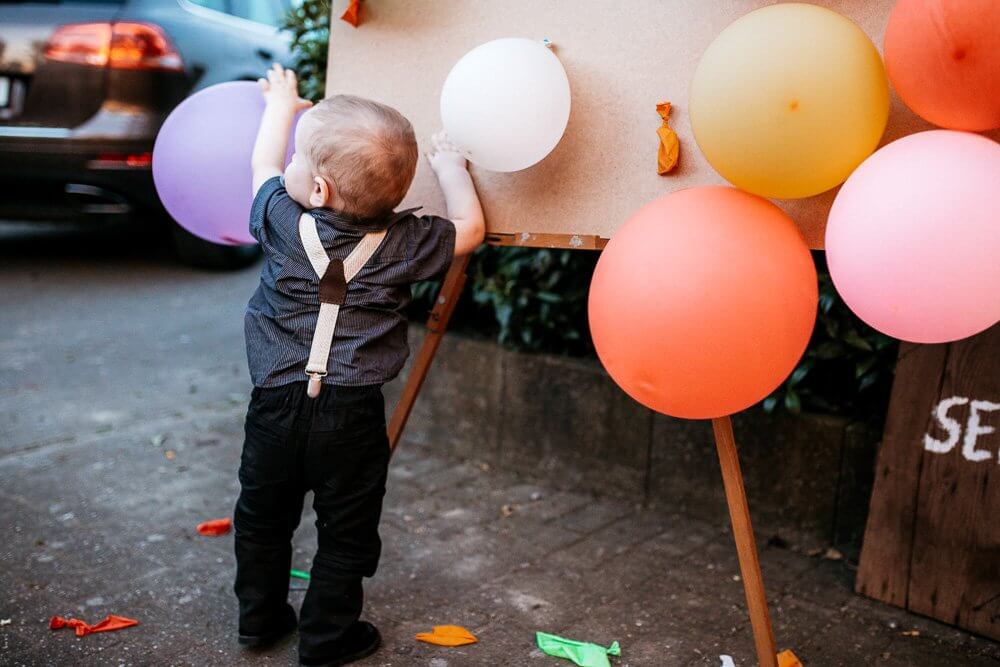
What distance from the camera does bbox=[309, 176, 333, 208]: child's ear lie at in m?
2.08

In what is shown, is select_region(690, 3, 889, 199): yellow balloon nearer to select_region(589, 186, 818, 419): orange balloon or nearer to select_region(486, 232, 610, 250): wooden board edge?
select_region(589, 186, 818, 419): orange balloon

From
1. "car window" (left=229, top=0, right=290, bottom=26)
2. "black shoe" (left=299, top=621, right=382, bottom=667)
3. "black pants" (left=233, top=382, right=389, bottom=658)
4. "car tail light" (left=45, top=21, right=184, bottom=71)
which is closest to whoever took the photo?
"black pants" (left=233, top=382, right=389, bottom=658)

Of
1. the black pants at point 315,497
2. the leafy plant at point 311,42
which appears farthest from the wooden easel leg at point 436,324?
the leafy plant at point 311,42

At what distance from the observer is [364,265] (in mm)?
2143

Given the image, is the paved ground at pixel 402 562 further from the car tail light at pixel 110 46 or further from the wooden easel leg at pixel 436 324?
the car tail light at pixel 110 46

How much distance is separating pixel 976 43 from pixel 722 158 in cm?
46

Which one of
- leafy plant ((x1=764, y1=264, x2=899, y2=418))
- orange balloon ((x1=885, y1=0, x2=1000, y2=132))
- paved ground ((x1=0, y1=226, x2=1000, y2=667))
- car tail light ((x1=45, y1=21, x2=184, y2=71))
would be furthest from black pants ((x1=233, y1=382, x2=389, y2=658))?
car tail light ((x1=45, y1=21, x2=184, y2=71))

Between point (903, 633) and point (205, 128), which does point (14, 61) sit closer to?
point (205, 128)

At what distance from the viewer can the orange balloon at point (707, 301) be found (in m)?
1.75

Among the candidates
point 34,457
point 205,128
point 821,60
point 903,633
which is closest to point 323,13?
point 205,128

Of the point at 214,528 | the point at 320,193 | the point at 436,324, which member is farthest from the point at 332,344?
the point at 214,528

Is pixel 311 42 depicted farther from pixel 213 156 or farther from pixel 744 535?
pixel 744 535

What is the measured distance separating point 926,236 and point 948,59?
0.32m

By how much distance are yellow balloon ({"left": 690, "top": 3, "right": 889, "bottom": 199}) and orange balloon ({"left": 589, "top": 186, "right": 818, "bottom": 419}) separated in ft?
0.36
